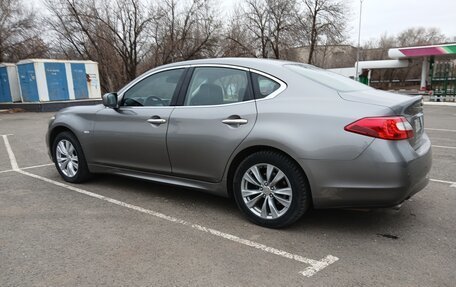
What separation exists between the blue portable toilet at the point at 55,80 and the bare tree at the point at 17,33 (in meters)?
7.78

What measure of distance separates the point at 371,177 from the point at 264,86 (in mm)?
1319

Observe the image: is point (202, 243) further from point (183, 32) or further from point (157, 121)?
point (183, 32)

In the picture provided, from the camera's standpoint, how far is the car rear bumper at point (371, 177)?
298 cm

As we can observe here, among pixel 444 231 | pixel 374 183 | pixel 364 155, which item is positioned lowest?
pixel 444 231

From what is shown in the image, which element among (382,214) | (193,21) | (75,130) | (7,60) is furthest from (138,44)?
(382,214)

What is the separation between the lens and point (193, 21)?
2970 cm

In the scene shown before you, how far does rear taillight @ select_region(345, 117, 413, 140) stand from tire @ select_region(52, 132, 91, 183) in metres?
3.63

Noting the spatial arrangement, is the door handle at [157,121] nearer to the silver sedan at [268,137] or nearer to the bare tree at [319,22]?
the silver sedan at [268,137]

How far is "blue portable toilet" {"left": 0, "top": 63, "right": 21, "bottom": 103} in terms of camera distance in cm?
2115

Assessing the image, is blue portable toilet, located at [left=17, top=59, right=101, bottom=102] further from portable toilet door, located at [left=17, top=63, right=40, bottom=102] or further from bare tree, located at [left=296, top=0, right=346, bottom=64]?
bare tree, located at [left=296, top=0, right=346, bottom=64]

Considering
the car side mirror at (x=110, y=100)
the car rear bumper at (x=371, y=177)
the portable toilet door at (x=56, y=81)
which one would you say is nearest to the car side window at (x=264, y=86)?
the car rear bumper at (x=371, y=177)

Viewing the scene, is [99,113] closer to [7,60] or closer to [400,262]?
[400,262]

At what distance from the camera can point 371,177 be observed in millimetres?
3010

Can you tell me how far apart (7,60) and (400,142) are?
30.1 m
